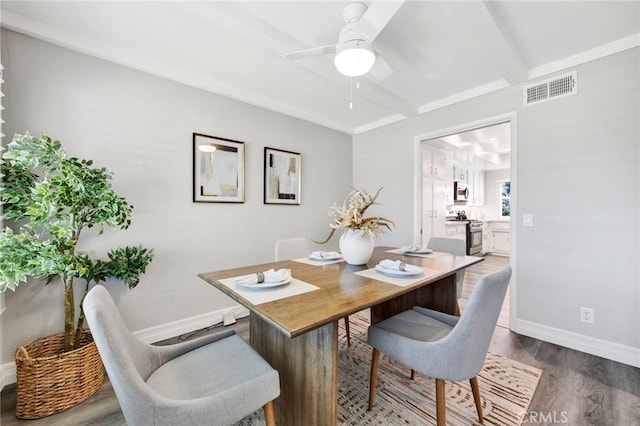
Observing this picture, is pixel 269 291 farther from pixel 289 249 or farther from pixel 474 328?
pixel 289 249

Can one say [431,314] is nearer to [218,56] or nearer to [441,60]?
[441,60]

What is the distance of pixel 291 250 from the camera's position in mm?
2301

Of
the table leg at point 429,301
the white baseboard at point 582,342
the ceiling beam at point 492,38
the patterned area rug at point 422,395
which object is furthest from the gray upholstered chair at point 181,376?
the white baseboard at point 582,342

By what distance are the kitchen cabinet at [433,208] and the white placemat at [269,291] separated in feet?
9.00

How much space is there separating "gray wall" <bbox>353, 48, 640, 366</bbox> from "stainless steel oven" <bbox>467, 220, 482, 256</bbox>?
12.9ft

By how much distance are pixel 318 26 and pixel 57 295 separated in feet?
9.20

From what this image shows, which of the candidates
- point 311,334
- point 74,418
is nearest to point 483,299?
point 311,334

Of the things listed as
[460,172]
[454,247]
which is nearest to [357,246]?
[454,247]

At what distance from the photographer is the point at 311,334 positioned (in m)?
1.16

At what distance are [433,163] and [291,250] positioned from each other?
292cm

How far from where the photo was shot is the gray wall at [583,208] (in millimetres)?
2004

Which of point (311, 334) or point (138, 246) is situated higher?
point (138, 246)

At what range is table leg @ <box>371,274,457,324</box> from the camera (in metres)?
1.95

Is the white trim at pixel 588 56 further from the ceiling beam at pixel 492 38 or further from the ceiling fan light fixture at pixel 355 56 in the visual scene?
the ceiling fan light fixture at pixel 355 56
